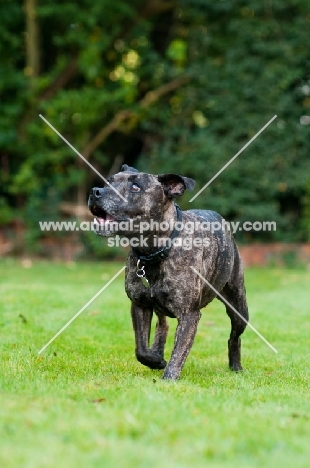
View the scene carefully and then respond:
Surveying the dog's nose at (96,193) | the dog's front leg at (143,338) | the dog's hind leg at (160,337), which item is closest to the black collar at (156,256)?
the dog's front leg at (143,338)

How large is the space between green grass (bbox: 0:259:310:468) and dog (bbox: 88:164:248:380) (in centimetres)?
39

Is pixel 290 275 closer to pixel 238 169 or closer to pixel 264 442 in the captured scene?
pixel 238 169

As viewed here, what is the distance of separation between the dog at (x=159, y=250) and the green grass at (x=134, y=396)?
1.27 ft

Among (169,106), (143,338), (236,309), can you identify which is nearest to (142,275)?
(143,338)

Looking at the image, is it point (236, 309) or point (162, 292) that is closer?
point (162, 292)

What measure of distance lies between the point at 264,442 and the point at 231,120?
1498cm

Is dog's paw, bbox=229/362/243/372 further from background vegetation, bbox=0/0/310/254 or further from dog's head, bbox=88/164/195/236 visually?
background vegetation, bbox=0/0/310/254

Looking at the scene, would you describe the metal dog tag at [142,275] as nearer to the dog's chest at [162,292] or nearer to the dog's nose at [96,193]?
the dog's chest at [162,292]

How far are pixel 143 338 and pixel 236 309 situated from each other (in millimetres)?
1117

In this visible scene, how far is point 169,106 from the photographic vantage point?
749 inches

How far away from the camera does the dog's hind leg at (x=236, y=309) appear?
6.73 meters

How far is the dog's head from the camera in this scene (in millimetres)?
5594

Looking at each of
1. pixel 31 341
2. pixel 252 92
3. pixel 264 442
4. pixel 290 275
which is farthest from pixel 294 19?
pixel 264 442

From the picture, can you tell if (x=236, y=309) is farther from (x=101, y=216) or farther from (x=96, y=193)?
(x=96, y=193)
